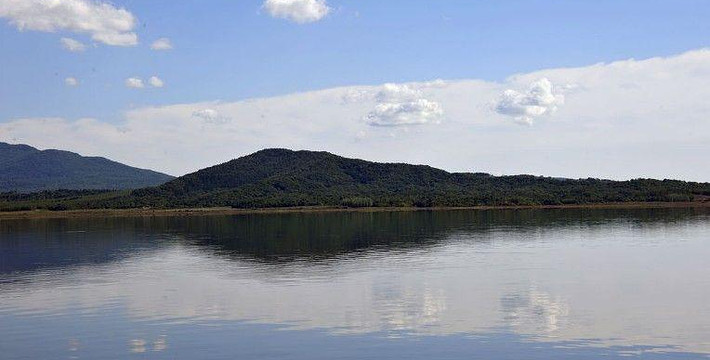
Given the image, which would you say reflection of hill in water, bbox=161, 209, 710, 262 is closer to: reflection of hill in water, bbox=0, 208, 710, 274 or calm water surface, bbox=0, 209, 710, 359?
reflection of hill in water, bbox=0, 208, 710, 274

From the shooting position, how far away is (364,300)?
48594 mm

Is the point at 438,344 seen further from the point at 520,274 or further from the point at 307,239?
the point at 307,239

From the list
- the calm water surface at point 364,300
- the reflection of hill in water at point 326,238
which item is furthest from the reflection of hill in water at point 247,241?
the calm water surface at point 364,300

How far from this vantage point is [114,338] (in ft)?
126

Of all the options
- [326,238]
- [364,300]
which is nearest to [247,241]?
[326,238]

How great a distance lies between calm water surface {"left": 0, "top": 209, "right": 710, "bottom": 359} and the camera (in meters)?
35.5

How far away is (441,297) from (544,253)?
102 feet

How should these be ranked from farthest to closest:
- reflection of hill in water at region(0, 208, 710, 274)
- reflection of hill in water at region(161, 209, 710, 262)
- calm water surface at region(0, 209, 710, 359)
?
reflection of hill in water at region(161, 209, 710, 262) < reflection of hill in water at region(0, 208, 710, 274) < calm water surface at region(0, 209, 710, 359)

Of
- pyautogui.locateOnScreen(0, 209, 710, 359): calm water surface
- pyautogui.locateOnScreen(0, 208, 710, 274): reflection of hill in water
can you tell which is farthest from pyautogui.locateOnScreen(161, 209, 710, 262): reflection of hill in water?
pyautogui.locateOnScreen(0, 209, 710, 359): calm water surface

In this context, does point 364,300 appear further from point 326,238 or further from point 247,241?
point 247,241

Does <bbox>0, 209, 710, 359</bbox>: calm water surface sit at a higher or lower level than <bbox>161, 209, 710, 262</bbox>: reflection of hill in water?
lower

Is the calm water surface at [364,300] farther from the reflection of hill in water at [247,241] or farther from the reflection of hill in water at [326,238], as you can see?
the reflection of hill in water at [326,238]

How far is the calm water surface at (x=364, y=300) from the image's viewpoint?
3550 centimetres

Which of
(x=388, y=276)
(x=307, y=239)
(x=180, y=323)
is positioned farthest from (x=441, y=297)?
(x=307, y=239)
